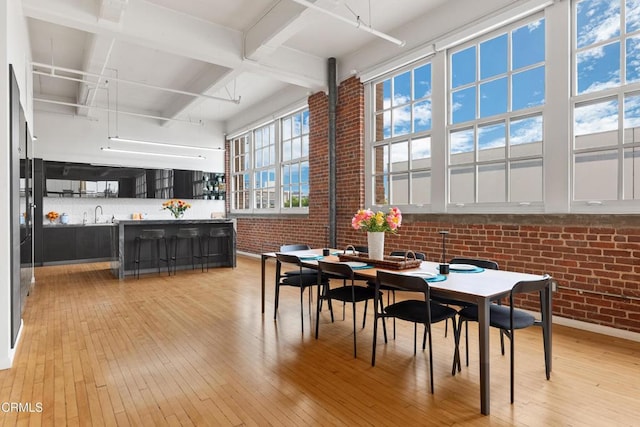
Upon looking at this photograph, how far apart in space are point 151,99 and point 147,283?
508 cm

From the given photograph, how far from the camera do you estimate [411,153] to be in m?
5.69

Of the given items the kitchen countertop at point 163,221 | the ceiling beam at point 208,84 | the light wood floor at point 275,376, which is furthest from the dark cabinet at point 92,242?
the light wood floor at point 275,376

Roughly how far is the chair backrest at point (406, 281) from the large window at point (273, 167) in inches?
204

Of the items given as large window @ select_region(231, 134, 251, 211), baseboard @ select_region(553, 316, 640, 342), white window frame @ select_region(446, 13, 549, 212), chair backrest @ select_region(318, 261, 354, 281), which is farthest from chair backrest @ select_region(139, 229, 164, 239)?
baseboard @ select_region(553, 316, 640, 342)

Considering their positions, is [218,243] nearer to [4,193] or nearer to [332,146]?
[332,146]

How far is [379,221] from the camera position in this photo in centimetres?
358

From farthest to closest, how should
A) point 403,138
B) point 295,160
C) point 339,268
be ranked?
point 295,160 → point 403,138 → point 339,268

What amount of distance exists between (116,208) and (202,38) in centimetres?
608

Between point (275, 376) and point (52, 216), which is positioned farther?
point (52, 216)

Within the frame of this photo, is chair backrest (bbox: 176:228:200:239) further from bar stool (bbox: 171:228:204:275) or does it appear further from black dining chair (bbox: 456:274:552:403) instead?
black dining chair (bbox: 456:274:552:403)

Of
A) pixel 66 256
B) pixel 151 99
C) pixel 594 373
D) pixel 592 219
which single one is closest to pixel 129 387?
pixel 594 373

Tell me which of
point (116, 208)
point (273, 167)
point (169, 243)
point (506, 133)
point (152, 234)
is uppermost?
point (273, 167)

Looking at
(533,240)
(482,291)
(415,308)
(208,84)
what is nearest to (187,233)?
(208,84)

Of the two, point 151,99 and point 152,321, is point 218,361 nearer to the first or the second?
point 152,321
